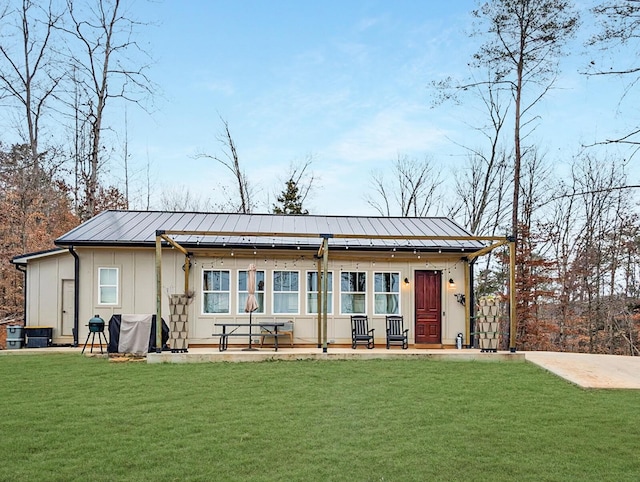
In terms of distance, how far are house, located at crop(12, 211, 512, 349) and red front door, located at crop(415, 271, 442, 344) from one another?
0.9 inches

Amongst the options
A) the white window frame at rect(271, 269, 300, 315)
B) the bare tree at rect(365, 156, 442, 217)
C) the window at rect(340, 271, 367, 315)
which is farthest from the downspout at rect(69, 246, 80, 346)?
the bare tree at rect(365, 156, 442, 217)

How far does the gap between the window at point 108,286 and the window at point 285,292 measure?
11.7 feet

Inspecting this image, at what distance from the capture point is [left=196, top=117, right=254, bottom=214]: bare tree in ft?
84.3

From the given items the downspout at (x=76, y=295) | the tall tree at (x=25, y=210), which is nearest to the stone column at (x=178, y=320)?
the downspout at (x=76, y=295)

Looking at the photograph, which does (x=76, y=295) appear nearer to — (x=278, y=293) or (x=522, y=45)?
(x=278, y=293)

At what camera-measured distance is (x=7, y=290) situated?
1838 centimetres

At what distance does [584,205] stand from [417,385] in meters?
15.4

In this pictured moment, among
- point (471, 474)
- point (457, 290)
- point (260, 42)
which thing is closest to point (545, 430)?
point (471, 474)

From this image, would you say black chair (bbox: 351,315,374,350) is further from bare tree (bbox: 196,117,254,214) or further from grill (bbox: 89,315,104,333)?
bare tree (bbox: 196,117,254,214)

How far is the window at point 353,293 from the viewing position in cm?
1281

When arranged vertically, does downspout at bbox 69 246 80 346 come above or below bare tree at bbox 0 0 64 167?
below

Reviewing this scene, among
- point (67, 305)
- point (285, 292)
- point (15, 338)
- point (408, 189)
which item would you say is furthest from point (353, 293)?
point (408, 189)

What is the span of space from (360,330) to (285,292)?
1909mm

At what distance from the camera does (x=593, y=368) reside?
9.92 meters
